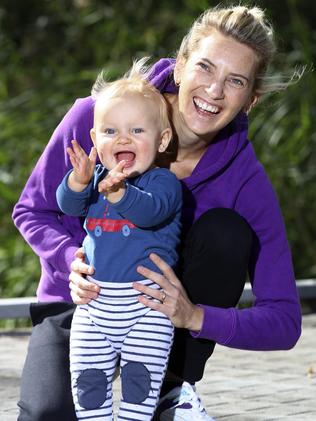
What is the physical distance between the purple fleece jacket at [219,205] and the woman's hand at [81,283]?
22cm

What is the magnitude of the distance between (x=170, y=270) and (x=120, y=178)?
34 centimetres

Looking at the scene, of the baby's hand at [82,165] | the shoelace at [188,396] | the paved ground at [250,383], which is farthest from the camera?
the paved ground at [250,383]

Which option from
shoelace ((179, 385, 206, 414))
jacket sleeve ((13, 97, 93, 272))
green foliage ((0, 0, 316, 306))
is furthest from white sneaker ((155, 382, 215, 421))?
green foliage ((0, 0, 316, 306))

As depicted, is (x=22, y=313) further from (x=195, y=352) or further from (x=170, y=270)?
(x=170, y=270)

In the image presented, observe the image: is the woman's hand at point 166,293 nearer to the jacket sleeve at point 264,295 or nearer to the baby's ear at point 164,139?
the jacket sleeve at point 264,295

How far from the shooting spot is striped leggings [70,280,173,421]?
124 inches

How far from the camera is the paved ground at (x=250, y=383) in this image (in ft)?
13.5

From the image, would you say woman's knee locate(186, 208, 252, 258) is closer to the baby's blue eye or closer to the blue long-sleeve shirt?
the blue long-sleeve shirt

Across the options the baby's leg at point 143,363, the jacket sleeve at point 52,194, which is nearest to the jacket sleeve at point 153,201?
the baby's leg at point 143,363

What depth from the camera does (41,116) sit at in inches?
296

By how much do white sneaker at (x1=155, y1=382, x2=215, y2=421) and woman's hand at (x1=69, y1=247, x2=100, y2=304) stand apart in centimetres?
57

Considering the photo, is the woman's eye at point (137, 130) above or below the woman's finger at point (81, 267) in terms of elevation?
above

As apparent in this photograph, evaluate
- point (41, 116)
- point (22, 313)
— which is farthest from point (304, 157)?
point (22, 313)

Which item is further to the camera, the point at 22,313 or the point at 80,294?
the point at 22,313
